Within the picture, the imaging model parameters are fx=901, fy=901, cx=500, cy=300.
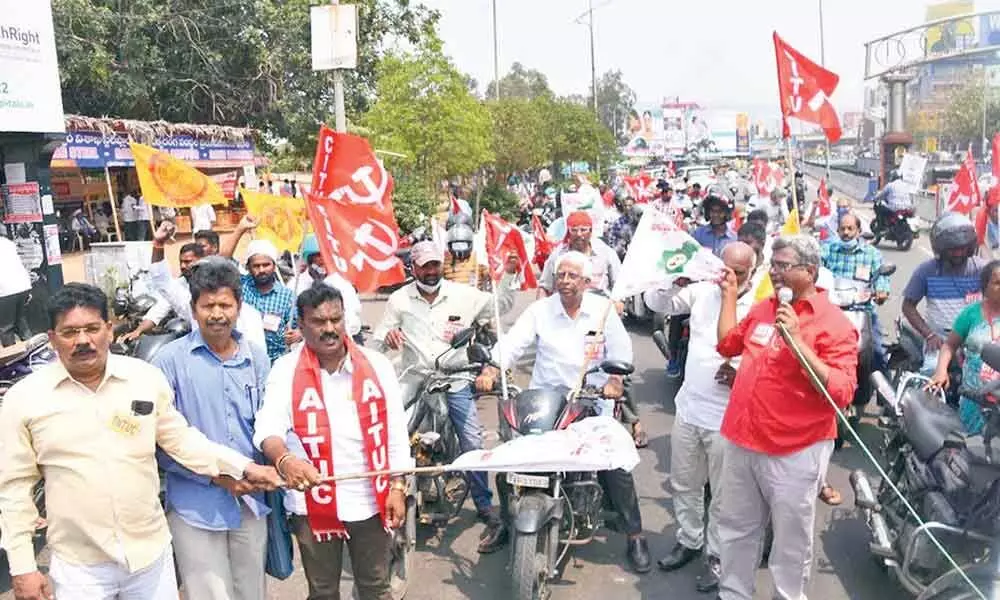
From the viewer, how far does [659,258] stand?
5359 millimetres

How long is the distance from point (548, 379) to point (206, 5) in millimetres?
21298

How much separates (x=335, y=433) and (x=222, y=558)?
0.61 meters

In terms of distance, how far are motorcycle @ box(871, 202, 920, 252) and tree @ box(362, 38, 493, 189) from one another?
9170 millimetres

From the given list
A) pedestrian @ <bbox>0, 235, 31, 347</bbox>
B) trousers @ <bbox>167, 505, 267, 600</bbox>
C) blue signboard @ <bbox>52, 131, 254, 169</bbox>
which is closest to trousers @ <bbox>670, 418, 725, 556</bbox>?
trousers @ <bbox>167, 505, 267, 600</bbox>

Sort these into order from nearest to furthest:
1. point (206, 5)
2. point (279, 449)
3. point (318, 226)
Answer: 1. point (279, 449)
2. point (318, 226)
3. point (206, 5)

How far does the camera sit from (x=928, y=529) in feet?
12.3

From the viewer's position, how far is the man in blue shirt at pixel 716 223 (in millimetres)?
7707

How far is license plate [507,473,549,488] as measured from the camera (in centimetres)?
419

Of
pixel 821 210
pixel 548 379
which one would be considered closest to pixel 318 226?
pixel 548 379

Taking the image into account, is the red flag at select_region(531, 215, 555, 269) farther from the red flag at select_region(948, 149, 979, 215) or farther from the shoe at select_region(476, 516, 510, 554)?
the shoe at select_region(476, 516, 510, 554)

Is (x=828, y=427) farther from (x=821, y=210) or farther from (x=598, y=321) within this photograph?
(x=821, y=210)

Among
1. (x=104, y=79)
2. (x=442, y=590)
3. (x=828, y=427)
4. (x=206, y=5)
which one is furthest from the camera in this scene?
(x=206, y=5)

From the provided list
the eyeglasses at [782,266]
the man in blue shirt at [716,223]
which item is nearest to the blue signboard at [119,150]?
the man in blue shirt at [716,223]

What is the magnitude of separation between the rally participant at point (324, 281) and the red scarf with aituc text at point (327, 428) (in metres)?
0.83
